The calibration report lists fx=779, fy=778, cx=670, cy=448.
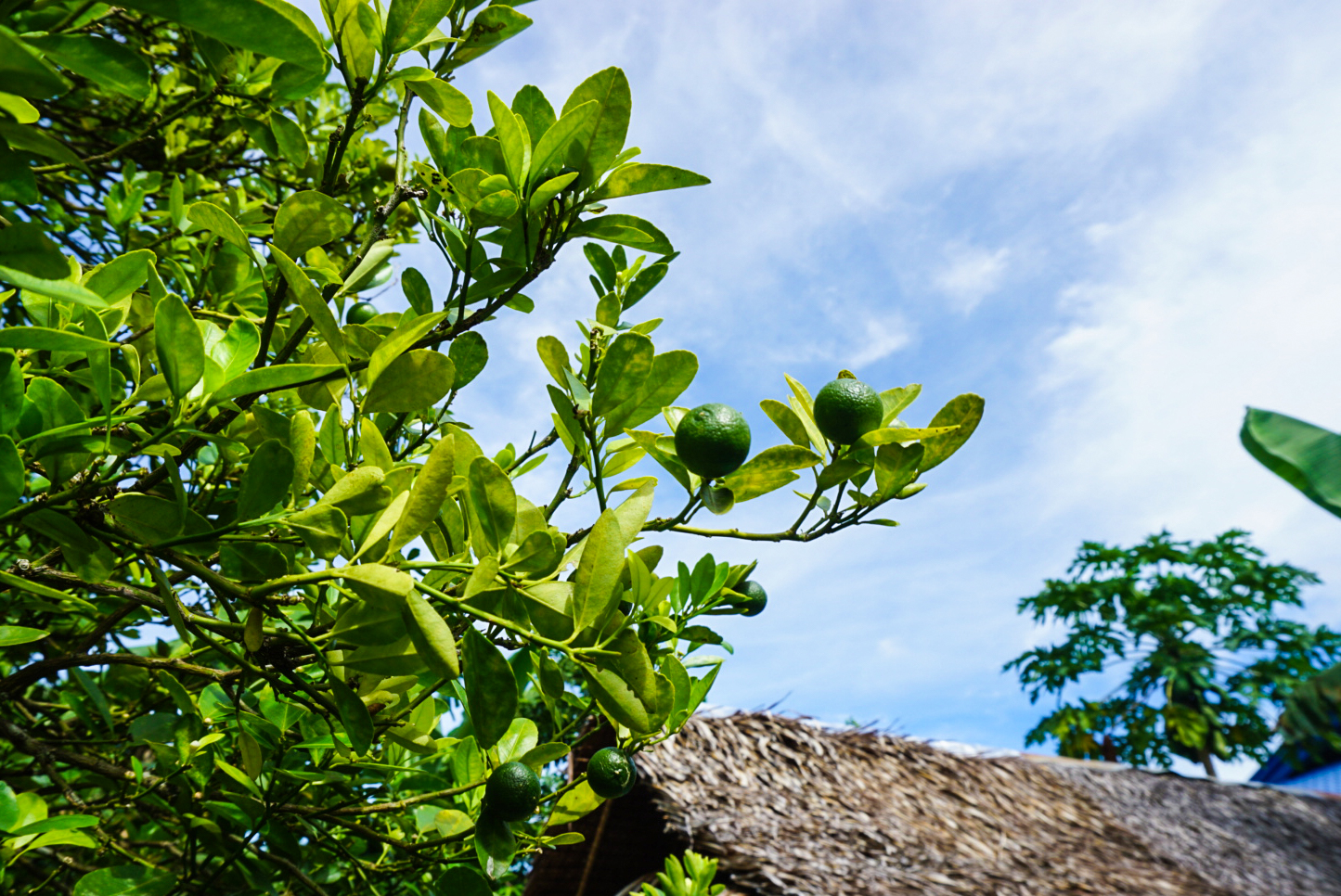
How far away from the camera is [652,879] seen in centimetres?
400

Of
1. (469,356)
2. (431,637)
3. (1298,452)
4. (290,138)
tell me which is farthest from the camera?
(1298,452)

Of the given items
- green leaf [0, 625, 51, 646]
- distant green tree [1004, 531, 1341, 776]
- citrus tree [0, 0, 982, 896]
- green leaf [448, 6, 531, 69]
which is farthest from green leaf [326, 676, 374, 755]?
distant green tree [1004, 531, 1341, 776]

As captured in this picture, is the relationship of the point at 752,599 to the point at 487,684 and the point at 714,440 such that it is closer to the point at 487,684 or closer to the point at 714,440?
the point at 714,440

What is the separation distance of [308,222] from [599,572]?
1.59 ft

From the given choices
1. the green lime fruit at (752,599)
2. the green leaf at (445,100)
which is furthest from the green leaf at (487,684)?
the green leaf at (445,100)

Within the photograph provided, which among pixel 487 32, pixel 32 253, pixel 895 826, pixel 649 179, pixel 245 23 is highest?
pixel 487 32

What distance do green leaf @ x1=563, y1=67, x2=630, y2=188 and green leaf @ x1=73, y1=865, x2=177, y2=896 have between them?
3.12 ft

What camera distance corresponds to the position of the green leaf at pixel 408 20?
743 millimetres

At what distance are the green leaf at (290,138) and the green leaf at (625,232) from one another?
1.69 ft

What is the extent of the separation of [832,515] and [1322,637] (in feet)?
50.8

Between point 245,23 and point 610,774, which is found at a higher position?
point 245,23

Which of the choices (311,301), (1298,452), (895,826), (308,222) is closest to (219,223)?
(308,222)

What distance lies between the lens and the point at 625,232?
862mm

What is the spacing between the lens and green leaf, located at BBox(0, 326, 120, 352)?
51 centimetres
